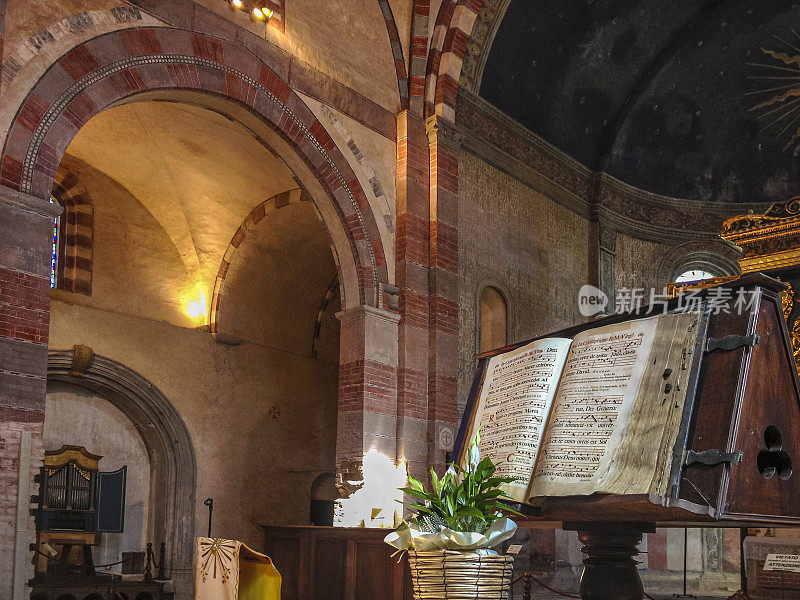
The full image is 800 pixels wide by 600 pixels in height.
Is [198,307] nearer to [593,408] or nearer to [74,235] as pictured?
[74,235]

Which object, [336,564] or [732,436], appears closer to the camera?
[732,436]

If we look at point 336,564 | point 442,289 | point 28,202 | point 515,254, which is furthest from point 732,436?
point 515,254

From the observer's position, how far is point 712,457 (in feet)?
8.45

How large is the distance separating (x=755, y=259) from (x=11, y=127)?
29.0 feet

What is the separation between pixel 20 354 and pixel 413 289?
5.75 meters

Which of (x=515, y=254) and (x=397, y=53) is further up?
(x=397, y=53)

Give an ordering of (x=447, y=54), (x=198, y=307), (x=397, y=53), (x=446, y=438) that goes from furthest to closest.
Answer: (x=198, y=307)
(x=447, y=54)
(x=397, y=53)
(x=446, y=438)

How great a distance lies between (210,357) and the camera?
48.4 ft

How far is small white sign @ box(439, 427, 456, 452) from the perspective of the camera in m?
12.3

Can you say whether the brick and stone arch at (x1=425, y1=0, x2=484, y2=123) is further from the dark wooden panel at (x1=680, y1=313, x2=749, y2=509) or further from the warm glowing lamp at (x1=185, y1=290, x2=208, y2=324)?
the dark wooden panel at (x1=680, y1=313, x2=749, y2=509)

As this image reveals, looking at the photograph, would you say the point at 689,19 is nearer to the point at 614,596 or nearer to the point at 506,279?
the point at 506,279

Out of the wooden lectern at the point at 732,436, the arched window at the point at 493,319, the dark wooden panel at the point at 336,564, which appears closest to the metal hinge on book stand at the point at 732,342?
the wooden lectern at the point at 732,436

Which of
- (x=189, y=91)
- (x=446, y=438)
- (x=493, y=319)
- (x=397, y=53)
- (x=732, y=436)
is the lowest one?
(x=446, y=438)

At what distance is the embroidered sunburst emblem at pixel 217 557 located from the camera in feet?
21.7
